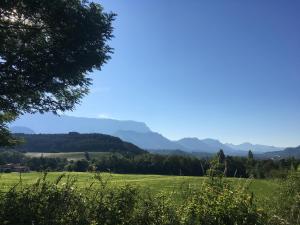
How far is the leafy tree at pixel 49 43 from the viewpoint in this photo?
14.7 meters

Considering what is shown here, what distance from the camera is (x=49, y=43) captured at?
49.5 feet

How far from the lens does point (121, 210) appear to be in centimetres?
866

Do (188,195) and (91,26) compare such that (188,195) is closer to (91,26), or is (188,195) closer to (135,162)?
(91,26)

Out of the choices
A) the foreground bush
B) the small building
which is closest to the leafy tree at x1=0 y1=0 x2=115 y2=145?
the small building

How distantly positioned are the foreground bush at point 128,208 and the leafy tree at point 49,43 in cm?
658

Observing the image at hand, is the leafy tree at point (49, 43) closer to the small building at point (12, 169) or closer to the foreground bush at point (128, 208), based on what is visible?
the small building at point (12, 169)

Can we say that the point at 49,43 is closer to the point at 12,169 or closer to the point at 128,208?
the point at 12,169

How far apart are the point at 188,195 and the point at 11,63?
8897 mm

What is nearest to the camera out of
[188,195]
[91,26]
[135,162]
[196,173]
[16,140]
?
[188,195]

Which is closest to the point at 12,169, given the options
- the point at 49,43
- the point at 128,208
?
the point at 49,43

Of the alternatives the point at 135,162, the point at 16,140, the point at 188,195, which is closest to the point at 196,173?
the point at 135,162

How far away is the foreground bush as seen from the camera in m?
8.09

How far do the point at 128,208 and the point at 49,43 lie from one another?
8.38 metres

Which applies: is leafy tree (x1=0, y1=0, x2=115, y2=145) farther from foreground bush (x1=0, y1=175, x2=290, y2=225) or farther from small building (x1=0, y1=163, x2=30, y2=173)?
foreground bush (x1=0, y1=175, x2=290, y2=225)
